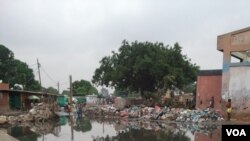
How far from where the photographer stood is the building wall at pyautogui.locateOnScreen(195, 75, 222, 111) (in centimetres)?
3425

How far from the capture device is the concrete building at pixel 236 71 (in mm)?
29781

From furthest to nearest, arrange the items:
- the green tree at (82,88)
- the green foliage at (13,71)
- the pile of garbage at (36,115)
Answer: the green tree at (82,88), the green foliage at (13,71), the pile of garbage at (36,115)

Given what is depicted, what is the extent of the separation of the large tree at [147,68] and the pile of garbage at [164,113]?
508cm

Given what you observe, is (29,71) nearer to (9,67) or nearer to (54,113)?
(9,67)

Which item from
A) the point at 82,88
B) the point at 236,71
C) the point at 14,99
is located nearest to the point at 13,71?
the point at 14,99

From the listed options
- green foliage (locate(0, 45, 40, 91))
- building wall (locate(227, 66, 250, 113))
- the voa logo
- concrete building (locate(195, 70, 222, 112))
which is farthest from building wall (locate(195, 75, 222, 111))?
green foliage (locate(0, 45, 40, 91))

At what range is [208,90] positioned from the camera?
115 feet

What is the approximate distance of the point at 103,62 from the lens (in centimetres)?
5228

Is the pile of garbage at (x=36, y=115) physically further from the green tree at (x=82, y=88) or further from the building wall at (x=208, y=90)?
the green tree at (x=82, y=88)

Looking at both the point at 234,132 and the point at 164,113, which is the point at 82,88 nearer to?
the point at 164,113

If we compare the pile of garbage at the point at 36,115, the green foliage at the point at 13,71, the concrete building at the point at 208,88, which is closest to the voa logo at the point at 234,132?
the concrete building at the point at 208,88

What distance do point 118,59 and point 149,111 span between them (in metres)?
13.2

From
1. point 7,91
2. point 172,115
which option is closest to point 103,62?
point 7,91

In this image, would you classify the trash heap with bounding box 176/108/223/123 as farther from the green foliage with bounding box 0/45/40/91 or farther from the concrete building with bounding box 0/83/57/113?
the green foliage with bounding box 0/45/40/91
